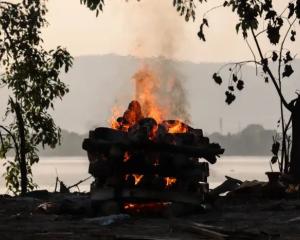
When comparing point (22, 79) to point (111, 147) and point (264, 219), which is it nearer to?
point (111, 147)

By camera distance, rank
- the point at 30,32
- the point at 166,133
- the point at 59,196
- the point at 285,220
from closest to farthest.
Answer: the point at 285,220
the point at 166,133
the point at 59,196
the point at 30,32

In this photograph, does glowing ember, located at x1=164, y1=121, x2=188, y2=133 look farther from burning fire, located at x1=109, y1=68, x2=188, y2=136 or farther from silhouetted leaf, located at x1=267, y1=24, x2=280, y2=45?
silhouetted leaf, located at x1=267, y1=24, x2=280, y2=45

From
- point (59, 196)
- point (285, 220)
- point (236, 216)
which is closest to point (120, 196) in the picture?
point (236, 216)

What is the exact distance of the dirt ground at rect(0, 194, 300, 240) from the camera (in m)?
10.1

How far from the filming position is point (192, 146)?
13.2 meters

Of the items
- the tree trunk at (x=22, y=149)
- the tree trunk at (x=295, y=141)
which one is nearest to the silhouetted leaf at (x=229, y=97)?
the tree trunk at (x=295, y=141)

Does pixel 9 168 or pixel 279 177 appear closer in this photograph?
pixel 279 177

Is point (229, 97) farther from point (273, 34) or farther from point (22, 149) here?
point (22, 149)

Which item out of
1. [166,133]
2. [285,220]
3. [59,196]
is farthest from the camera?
[59,196]

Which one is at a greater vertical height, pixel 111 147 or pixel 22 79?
pixel 22 79

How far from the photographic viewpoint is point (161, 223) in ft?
38.8

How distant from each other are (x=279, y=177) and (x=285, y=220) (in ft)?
19.9

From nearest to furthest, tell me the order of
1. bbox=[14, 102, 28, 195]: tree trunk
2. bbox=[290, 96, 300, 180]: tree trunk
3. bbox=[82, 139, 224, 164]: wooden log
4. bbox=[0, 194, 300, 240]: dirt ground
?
bbox=[0, 194, 300, 240]: dirt ground < bbox=[82, 139, 224, 164]: wooden log < bbox=[290, 96, 300, 180]: tree trunk < bbox=[14, 102, 28, 195]: tree trunk

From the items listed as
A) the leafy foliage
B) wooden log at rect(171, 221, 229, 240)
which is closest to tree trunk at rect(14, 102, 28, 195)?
the leafy foliage
